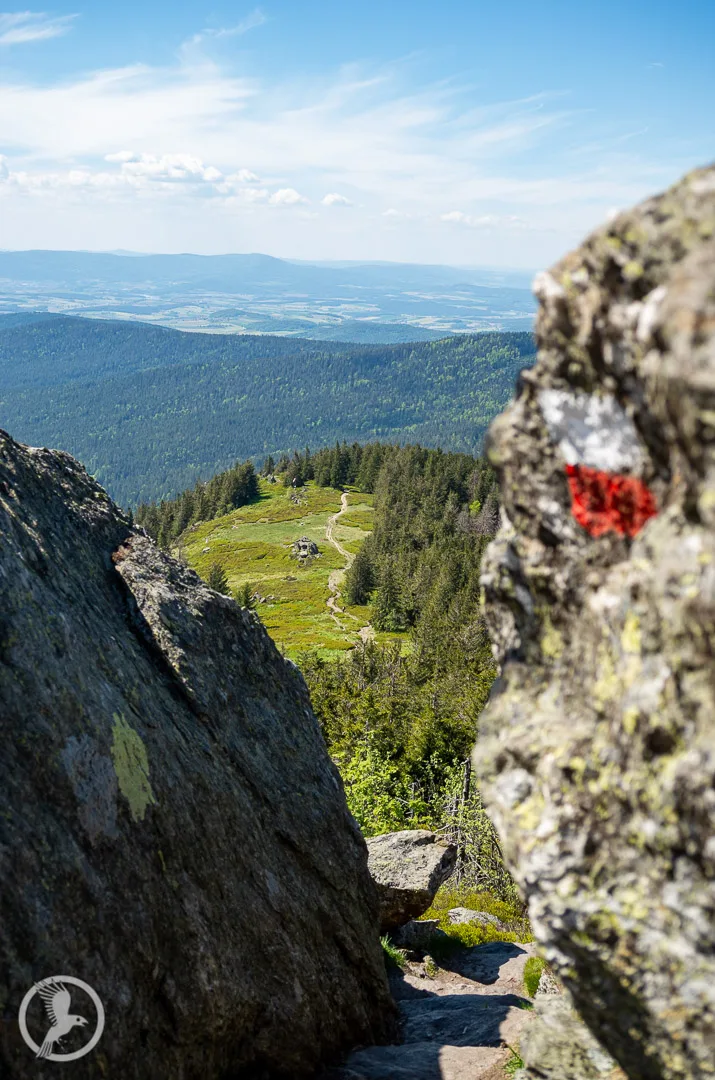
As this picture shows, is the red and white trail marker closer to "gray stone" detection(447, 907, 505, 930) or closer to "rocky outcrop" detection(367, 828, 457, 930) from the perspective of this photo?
"rocky outcrop" detection(367, 828, 457, 930)

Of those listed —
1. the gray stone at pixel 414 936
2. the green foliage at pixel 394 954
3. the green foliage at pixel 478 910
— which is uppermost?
the green foliage at pixel 394 954

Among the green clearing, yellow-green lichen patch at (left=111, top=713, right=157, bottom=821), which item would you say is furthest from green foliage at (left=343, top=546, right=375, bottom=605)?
yellow-green lichen patch at (left=111, top=713, right=157, bottom=821)

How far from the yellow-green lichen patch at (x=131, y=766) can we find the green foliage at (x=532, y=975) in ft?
47.9

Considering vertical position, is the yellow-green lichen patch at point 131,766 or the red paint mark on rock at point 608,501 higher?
the red paint mark on rock at point 608,501

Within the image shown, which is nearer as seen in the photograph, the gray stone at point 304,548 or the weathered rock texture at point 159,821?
the weathered rock texture at point 159,821

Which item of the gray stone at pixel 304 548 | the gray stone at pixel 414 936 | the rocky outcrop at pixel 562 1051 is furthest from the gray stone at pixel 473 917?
the gray stone at pixel 304 548

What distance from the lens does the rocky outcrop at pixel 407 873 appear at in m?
26.1

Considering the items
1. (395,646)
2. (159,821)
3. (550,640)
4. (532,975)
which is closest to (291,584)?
(395,646)

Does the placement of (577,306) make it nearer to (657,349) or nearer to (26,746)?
(657,349)

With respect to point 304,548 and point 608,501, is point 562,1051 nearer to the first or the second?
point 608,501

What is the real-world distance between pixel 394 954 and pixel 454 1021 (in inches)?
218

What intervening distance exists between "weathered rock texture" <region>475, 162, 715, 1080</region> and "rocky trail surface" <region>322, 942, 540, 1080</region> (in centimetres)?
610

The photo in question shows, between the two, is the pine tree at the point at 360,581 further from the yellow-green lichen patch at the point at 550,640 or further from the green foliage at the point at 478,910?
the yellow-green lichen patch at the point at 550,640

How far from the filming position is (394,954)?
24.1 m
